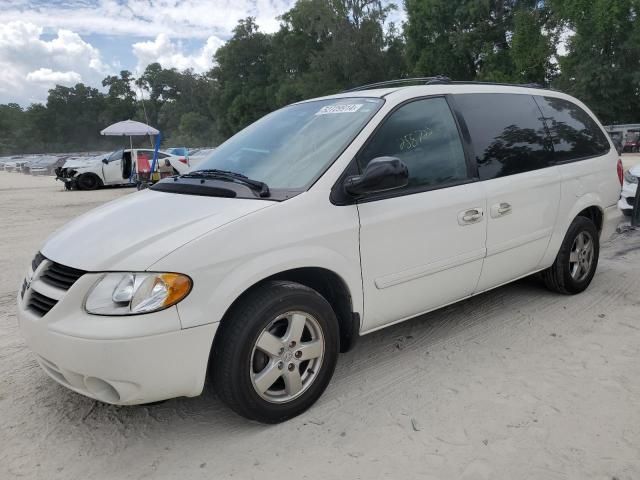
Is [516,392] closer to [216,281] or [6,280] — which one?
[216,281]

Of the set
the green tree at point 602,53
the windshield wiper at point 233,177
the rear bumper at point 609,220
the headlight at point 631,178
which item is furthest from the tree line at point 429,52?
the windshield wiper at point 233,177

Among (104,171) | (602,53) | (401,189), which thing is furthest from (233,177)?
(602,53)

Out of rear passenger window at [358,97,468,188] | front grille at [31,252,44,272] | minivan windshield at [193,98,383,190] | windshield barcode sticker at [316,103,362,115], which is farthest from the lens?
windshield barcode sticker at [316,103,362,115]

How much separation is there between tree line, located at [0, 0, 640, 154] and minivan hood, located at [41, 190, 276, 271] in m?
39.1

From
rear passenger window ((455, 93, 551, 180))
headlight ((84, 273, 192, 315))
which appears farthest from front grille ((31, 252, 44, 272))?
rear passenger window ((455, 93, 551, 180))

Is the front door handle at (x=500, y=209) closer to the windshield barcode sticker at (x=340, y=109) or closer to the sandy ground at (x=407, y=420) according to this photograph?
the sandy ground at (x=407, y=420)

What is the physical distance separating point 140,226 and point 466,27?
150 ft

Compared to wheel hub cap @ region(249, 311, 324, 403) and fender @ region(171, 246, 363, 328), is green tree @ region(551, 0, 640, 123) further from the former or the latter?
wheel hub cap @ region(249, 311, 324, 403)

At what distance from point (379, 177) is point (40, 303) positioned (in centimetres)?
178

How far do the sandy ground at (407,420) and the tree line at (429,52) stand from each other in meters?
37.9

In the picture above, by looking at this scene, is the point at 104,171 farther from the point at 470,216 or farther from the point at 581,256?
the point at 470,216

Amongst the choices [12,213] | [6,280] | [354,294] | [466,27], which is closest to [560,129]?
[354,294]

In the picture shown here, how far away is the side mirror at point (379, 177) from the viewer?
270 centimetres

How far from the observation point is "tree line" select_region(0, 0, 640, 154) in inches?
1407
